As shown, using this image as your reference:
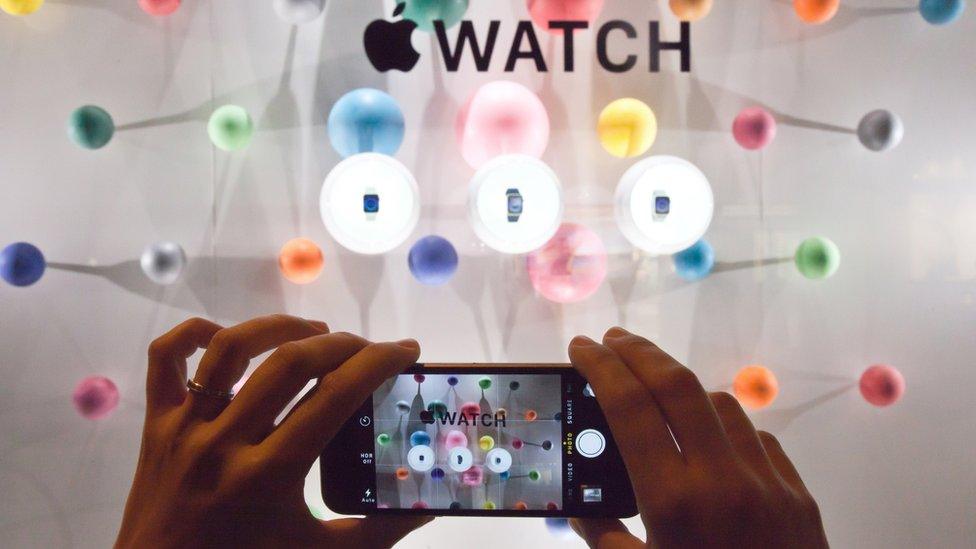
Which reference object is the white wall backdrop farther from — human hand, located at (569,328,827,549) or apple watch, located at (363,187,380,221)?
human hand, located at (569,328,827,549)


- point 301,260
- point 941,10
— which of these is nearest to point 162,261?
point 301,260

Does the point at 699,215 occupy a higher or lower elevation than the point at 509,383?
higher

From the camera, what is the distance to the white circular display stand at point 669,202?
65 cm

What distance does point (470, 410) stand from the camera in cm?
49

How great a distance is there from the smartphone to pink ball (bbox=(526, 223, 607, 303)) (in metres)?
0.21

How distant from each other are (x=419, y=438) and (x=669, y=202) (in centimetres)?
37

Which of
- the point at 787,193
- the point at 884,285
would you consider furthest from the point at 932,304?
the point at 787,193

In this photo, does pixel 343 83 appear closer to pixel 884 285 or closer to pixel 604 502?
pixel 604 502

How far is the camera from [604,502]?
46 centimetres

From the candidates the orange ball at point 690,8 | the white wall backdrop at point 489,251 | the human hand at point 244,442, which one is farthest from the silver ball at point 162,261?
the orange ball at point 690,8

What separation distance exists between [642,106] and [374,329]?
398 millimetres

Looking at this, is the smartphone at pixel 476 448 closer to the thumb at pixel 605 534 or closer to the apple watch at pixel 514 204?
the thumb at pixel 605 534

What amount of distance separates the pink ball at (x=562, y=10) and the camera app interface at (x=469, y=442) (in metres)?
0.43

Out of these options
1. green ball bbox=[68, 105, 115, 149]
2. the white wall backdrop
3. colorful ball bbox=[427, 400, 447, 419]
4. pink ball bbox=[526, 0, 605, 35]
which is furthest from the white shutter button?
green ball bbox=[68, 105, 115, 149]
